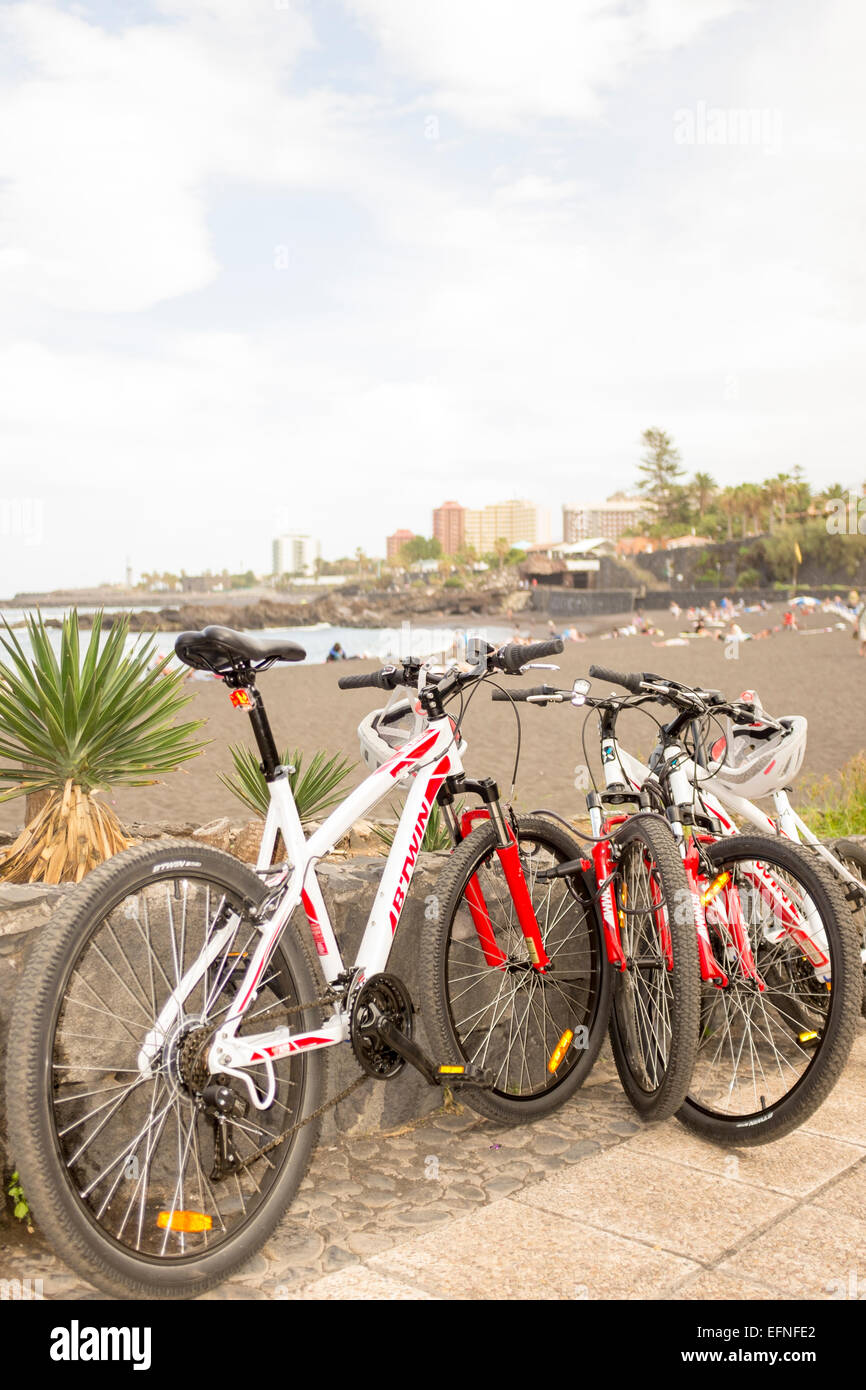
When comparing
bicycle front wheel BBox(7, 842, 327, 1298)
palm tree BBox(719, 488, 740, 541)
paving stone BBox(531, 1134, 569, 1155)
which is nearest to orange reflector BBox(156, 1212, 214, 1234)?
bicycle front wheel BBox(7, 842, 327, 1298)

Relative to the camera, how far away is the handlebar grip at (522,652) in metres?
3.48

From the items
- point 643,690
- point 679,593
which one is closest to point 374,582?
point 679,593

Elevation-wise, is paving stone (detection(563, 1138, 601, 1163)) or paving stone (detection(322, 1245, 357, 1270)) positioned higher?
paving stone (detection(322, 1245, 357, 1270))

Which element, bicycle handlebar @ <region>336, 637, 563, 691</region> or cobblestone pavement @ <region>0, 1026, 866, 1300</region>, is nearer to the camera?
cobblestone pavement @ <region>0, 1026, 866, 1300</region>

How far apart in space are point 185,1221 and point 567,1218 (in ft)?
3.49

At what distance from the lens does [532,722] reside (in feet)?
67.1

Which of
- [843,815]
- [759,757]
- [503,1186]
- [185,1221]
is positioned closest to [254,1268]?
[185,1221]

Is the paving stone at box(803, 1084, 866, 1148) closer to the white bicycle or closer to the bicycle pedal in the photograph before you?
the white bicycle

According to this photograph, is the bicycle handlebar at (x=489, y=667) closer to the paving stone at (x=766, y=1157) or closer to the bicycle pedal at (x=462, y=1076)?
the bicycle pedal at (x=462, y=1076)

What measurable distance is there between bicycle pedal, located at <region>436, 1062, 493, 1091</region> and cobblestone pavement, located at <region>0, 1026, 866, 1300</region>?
0.26 metres

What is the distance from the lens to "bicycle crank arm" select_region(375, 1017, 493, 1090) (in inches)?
128

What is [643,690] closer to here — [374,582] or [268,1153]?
[268,1153]

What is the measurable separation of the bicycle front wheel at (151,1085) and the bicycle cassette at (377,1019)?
14 centimetres

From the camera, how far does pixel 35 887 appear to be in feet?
10.4
